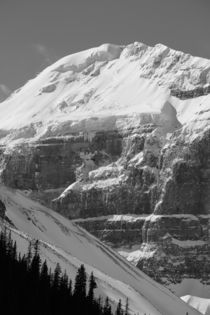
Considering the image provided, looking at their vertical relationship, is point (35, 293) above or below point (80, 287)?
above

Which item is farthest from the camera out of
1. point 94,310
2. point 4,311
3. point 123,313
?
point 123,313

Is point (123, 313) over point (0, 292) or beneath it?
beneath

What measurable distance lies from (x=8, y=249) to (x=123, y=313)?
80.8 ft

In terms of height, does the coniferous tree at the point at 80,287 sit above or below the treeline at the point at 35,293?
below

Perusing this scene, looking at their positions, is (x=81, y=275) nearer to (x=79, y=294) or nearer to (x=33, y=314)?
(x=79, y=294)

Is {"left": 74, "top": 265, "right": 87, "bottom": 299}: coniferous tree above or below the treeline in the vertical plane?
below

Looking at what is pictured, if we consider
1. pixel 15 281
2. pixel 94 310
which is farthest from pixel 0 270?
pixel 94 310

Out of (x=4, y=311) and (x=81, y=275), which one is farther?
(x=81, y=275)

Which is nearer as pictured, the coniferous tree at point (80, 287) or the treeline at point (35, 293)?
the treeline at point (35, 293)

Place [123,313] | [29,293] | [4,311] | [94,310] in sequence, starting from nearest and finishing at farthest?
[4,311] < [29,293] < [94,310] < [123,313]

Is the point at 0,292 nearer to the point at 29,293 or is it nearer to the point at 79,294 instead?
the point at 29,293

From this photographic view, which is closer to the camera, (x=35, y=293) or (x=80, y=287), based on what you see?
(x=35, y=293)

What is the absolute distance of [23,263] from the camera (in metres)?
169

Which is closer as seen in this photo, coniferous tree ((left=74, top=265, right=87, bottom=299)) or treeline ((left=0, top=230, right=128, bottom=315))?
treeline ((left=0, top=230, right=128, bottom=315))
